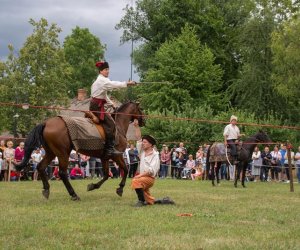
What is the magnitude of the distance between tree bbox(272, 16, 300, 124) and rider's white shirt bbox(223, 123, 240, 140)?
59.9ft

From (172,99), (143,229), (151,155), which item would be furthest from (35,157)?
(172,99)

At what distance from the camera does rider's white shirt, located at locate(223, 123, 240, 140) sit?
1931cm

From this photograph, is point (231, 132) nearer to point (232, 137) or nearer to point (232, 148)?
point (232, 137)

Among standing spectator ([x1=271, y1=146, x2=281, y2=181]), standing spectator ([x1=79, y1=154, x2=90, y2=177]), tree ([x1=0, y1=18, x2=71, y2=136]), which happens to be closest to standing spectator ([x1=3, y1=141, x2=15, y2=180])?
standing spectator ([x1=79, y1=154, x2=90, y2=177])

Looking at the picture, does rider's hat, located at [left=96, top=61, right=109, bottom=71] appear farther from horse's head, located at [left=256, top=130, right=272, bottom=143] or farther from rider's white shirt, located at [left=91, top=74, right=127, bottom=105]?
horse's head, located at [left=256, top=130, right=272, bottom=143]

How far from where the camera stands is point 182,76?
4591 cm

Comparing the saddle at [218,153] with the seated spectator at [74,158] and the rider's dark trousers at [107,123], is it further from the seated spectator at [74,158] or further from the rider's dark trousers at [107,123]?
the rider's dark trousers at [107,123]

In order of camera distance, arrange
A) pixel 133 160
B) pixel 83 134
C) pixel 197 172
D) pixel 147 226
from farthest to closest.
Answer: pixel 197 172, pixel 133 160, pixel 83 134, pixel 147 226

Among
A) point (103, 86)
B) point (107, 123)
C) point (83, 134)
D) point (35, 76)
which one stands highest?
point (35, 76)

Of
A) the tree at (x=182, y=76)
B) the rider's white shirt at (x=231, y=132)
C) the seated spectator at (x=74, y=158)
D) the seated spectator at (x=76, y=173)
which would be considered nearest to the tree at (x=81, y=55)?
the tree at (x=182, y=76)

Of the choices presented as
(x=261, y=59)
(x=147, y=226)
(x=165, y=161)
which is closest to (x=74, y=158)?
(x=165, y=161)

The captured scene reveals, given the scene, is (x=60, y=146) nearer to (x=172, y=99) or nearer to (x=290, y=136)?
(x=290, y=136)

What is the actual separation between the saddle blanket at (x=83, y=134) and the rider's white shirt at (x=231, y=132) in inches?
300

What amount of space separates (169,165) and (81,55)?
3749 centimetres
